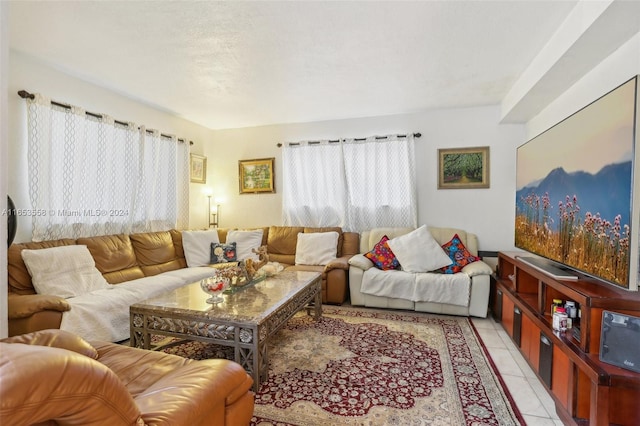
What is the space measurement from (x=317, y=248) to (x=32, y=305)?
8.93ft

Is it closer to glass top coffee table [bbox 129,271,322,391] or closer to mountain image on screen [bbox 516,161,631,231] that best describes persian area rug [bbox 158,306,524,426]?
glass top coffee table [bbox 129,271,322,391]

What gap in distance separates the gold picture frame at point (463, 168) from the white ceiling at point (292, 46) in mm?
667

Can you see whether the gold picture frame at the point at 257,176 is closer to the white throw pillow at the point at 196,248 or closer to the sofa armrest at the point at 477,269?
the white throw pillow at the point at 196,248

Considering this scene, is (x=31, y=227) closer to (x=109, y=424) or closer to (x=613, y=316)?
(x=109, y=424)

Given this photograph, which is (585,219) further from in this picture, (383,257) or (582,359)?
(383,257)

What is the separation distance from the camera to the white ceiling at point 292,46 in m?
1.89

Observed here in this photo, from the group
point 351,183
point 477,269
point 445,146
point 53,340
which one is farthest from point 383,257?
point 53,340

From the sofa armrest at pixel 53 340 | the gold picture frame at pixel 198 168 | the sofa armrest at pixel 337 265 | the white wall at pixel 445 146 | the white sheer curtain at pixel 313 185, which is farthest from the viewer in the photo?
the gold picture frame at pixel 198 168

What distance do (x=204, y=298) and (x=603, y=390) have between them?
2341 mm

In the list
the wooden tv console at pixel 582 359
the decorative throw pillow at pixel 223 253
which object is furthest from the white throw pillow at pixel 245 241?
the wooden tv console at pixel 582 359

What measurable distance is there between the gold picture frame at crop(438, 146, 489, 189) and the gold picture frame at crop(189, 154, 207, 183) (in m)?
3.54

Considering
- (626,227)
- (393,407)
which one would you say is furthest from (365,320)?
A: (626,227)

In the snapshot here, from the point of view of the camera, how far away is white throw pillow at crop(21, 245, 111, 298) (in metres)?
2.36

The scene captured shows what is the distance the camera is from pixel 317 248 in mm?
3930
